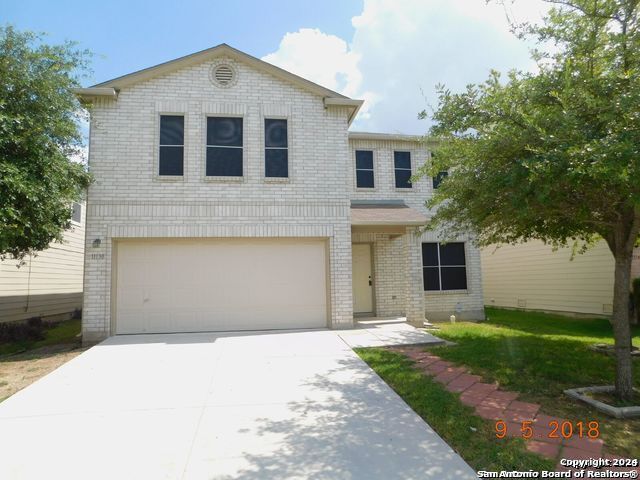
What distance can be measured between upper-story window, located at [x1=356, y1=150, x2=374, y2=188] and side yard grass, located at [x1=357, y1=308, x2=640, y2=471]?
204 inches

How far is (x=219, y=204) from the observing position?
10.3 metres

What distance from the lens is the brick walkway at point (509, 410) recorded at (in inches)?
151

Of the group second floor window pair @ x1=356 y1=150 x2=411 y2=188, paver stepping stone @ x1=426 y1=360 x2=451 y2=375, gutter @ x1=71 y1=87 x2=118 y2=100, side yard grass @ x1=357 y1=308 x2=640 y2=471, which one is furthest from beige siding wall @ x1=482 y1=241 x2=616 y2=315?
gutter @ x1=71 y1=87 x2=118 y2=100

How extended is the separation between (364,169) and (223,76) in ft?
17.4

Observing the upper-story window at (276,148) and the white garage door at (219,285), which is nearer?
the white garage door at (219,285)

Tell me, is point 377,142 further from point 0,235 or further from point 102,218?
point 0,235

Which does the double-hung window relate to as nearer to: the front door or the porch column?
the porch column

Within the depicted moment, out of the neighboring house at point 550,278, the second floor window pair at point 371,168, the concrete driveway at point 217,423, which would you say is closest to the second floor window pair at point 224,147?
the second floor window pair at point 371,168

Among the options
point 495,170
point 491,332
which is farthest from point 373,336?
point 495,170

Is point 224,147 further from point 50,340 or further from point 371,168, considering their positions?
point 50,340

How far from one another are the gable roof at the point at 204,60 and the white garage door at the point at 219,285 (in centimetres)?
384

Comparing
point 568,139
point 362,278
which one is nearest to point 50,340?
point 362,278

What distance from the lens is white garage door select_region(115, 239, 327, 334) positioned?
10.1 m

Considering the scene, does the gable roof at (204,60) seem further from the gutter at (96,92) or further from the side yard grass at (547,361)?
the side yard grass at (547,361)
